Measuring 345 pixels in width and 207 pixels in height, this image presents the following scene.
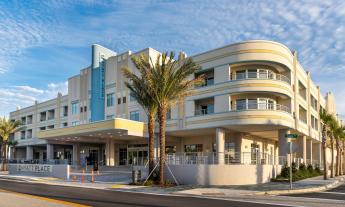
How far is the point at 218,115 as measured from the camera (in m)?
35.2

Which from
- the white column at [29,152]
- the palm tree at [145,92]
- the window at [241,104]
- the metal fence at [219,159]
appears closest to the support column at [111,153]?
the metal fence at [219,159]

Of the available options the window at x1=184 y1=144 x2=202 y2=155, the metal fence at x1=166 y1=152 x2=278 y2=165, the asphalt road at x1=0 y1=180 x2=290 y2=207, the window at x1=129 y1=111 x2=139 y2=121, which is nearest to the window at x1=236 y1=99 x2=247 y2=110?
the metal fence at x1=166 y1=152 x2=278 y2=165

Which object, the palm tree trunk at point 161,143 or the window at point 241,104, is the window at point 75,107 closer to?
the window at point 241,104

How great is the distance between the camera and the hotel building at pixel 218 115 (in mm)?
30312

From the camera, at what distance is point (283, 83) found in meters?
35.2

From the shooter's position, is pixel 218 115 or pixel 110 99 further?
pixel 110 99

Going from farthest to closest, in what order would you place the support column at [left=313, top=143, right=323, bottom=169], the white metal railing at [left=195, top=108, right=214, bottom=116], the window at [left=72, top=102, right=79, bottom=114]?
the support column at [left=313, top=143, right=323, bottom=169], the window at [left=72, top=102, right=79, bottom=114], the white metal railing at [left=195, top=108, right=214, bottom=116]

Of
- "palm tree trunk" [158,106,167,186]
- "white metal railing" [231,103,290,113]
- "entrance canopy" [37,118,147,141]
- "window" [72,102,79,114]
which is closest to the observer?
"palm tree trunk" [158,106,167,186]

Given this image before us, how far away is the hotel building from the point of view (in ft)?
99.5

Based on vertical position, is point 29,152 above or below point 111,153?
below

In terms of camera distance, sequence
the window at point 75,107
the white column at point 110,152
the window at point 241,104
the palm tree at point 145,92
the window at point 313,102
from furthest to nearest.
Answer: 1. the window at point 75,107
2. the window at point 313,102
3. the white column at point 110,152
4. the window at point 241,104
5. the palm tree at point 145,92

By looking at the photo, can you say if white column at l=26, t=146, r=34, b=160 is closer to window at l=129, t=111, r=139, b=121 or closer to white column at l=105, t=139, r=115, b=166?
white column at l=105, t=139, r=115, b=166

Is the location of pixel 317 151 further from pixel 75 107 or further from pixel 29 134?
pixel 29 134

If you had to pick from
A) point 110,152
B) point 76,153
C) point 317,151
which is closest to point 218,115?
point 110,152
